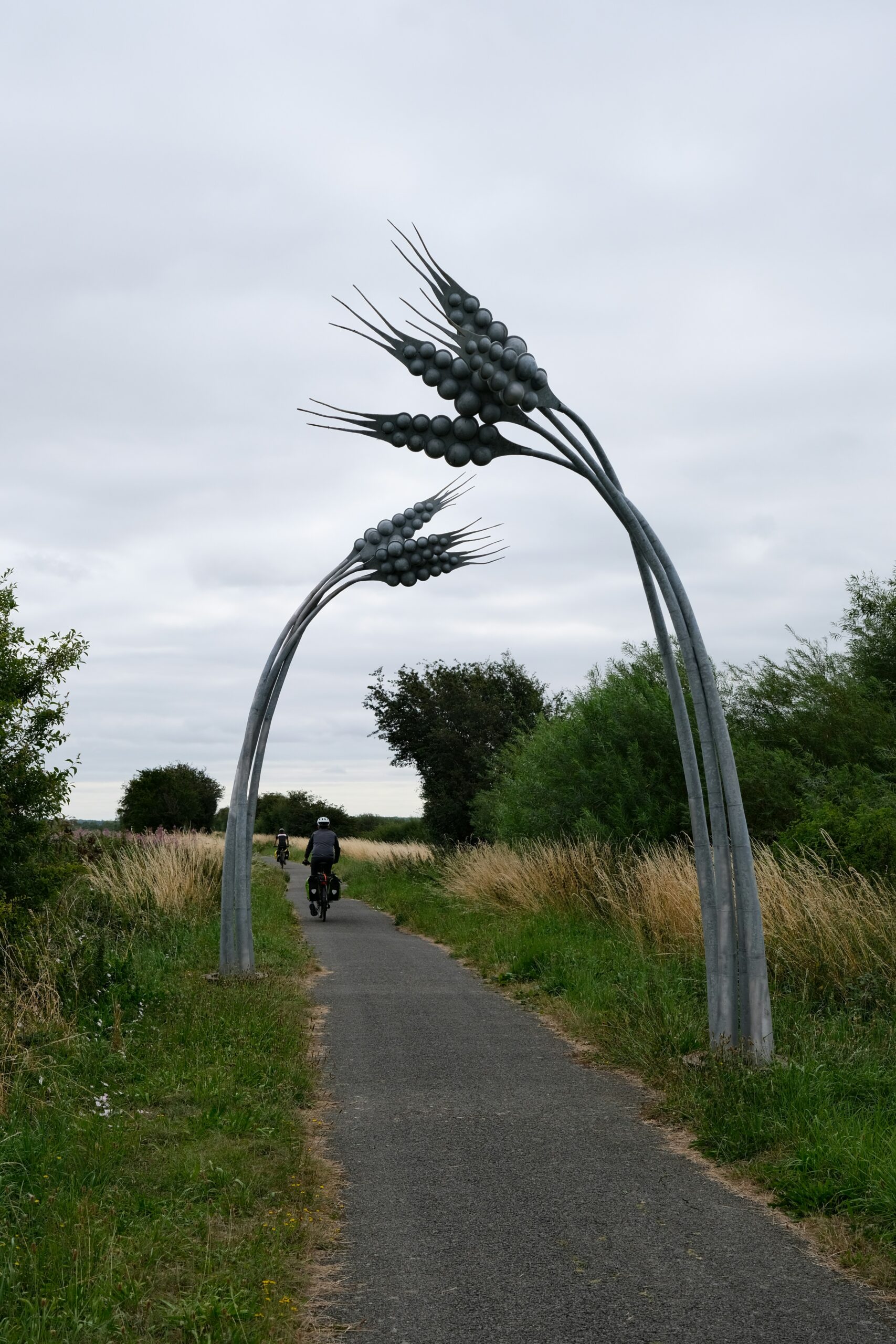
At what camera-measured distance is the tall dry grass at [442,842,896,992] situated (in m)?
8.80

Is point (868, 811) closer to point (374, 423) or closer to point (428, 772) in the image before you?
point (374, 423)

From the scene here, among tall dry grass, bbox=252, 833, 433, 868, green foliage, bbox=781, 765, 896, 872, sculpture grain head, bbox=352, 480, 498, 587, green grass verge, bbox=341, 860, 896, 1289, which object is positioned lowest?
tall dry grass, bbox=252, 833, 433, 868

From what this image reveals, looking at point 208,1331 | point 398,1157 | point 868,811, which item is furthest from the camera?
point 868,811

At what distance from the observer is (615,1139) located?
19.5ft

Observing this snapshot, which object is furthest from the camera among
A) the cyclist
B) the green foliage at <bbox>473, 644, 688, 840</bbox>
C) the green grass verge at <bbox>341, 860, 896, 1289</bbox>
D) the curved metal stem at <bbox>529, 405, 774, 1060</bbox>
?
the cyclist

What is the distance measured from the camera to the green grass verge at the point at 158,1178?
3676 millimetres

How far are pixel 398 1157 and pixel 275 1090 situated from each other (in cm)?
116

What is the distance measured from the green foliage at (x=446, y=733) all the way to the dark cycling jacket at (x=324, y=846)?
7169 millimetres

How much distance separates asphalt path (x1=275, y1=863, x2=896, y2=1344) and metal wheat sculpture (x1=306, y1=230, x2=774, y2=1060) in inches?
40.4

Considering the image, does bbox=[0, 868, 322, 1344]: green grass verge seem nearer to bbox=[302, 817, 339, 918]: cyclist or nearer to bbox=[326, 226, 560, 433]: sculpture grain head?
bbox=[326, 226, 560, 433]: sculpture grain head

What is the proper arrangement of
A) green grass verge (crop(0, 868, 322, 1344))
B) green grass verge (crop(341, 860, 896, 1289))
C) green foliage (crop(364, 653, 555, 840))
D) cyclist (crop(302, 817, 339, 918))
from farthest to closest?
1. green foliage (crop(364, 653, 555, 840))
2. cyclist (crop(302, 817, 339, 918))
3. green grass verge (crop(341, 860, 896, 1289))
4. green grass verge (crop(0, 868, 322, 1344))

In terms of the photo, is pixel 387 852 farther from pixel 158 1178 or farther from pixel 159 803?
pixel 158 1178

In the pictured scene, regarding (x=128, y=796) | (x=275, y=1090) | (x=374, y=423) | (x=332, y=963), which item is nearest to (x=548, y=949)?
(x=332, y=963)

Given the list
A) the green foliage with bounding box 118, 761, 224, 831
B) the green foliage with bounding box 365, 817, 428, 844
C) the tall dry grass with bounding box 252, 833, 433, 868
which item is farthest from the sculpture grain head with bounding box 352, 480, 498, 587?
the green foliage with bounding box 118, 761, 224, 831
